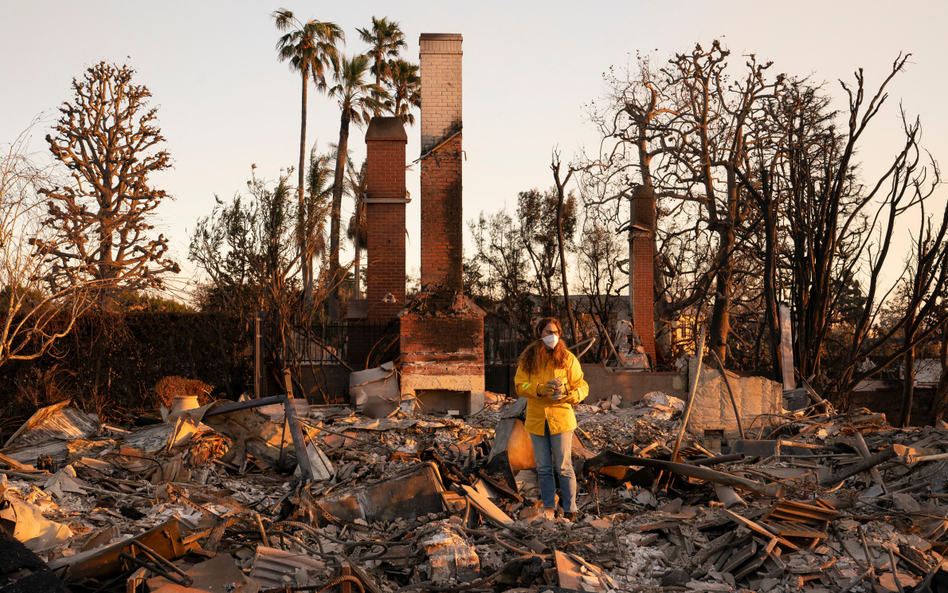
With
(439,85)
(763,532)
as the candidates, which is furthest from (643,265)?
(763,532)

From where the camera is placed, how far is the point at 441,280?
42.4 feet

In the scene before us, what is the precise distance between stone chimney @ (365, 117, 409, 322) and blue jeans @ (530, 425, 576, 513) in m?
8.57

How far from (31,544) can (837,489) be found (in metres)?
6.25

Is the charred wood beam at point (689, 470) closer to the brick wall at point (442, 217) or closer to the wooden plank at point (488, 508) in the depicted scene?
the wooden plank at point (488, 508)

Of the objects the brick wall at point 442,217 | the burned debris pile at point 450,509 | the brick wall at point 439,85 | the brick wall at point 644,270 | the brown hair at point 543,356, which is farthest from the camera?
the brick wall at point 644,270

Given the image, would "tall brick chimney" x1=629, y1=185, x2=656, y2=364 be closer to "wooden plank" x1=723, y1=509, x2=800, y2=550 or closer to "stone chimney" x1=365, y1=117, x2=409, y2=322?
"stone chimney" x1=365, y1=117, x2=409, y2=322

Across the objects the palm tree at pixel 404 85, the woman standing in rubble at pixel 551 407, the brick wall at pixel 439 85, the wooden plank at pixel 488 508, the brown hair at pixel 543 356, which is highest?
the palm tree at pixel 404 85

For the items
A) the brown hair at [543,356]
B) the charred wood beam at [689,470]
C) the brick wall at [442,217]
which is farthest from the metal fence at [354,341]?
the brown hair at [543,356]

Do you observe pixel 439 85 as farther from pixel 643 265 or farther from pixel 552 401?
pixel 552 401

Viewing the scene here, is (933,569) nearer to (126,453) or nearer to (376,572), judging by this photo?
(376,572)

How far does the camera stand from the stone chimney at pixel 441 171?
12898 mm

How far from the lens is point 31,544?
4.80 m

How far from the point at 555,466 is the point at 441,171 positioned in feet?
26.2

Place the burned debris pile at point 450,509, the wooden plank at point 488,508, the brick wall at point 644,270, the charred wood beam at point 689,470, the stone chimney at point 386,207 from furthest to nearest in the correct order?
the brick wall at point 644,270, the stone chimney at point 386,207, the charred wood beam at point 689,470, the wooden plank at point 488,508, the burned debris pile at point 450,509
